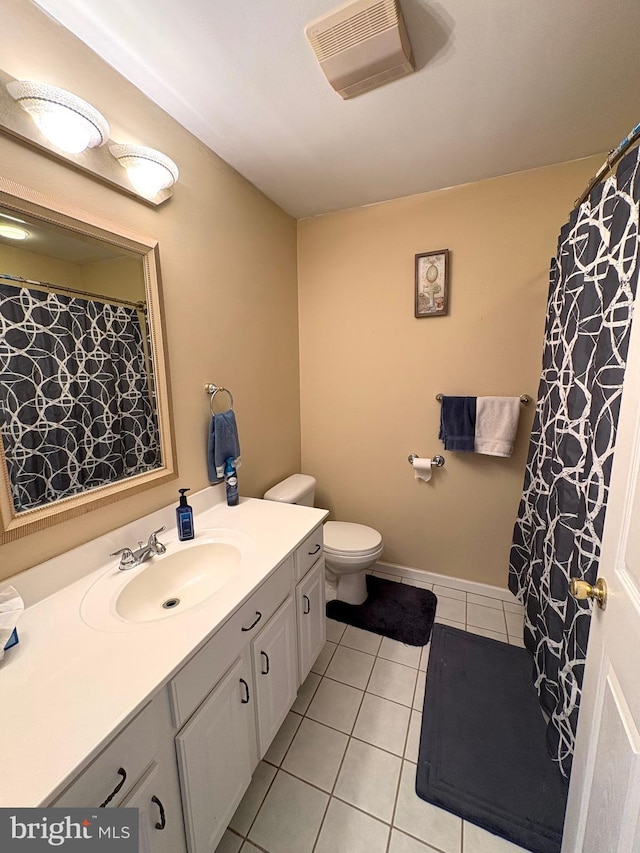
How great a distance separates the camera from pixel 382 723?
4.56 ft

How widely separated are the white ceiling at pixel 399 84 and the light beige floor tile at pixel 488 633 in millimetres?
2389

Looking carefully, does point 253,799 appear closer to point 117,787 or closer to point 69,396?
point 117,787

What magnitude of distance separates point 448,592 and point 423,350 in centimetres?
153

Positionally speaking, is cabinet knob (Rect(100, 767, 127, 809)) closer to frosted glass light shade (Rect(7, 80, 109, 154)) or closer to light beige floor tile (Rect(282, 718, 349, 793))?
light beige floor tile (Rect(282, 718, 349, 793))

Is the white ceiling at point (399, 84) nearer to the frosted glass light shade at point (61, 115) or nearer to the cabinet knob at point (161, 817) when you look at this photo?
the frosted glass light shade at point (61, 115)

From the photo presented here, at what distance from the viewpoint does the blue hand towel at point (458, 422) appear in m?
1.91

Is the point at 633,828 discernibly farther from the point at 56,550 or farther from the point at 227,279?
the point at 227,279

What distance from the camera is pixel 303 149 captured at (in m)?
1.51

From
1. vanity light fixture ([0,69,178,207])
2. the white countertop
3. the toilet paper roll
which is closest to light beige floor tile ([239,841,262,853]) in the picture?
the white countertop

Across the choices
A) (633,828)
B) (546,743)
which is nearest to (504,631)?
(546,743)

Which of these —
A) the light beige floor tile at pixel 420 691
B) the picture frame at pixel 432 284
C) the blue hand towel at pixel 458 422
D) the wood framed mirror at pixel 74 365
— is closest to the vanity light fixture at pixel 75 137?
the wood framed mirror at pixel 74 365

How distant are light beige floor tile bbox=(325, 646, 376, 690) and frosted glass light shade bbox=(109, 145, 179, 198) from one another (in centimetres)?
215

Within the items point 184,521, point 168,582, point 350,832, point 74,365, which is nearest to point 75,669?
point 168,582

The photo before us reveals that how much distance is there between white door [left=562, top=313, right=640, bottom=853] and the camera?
0.58 meters
